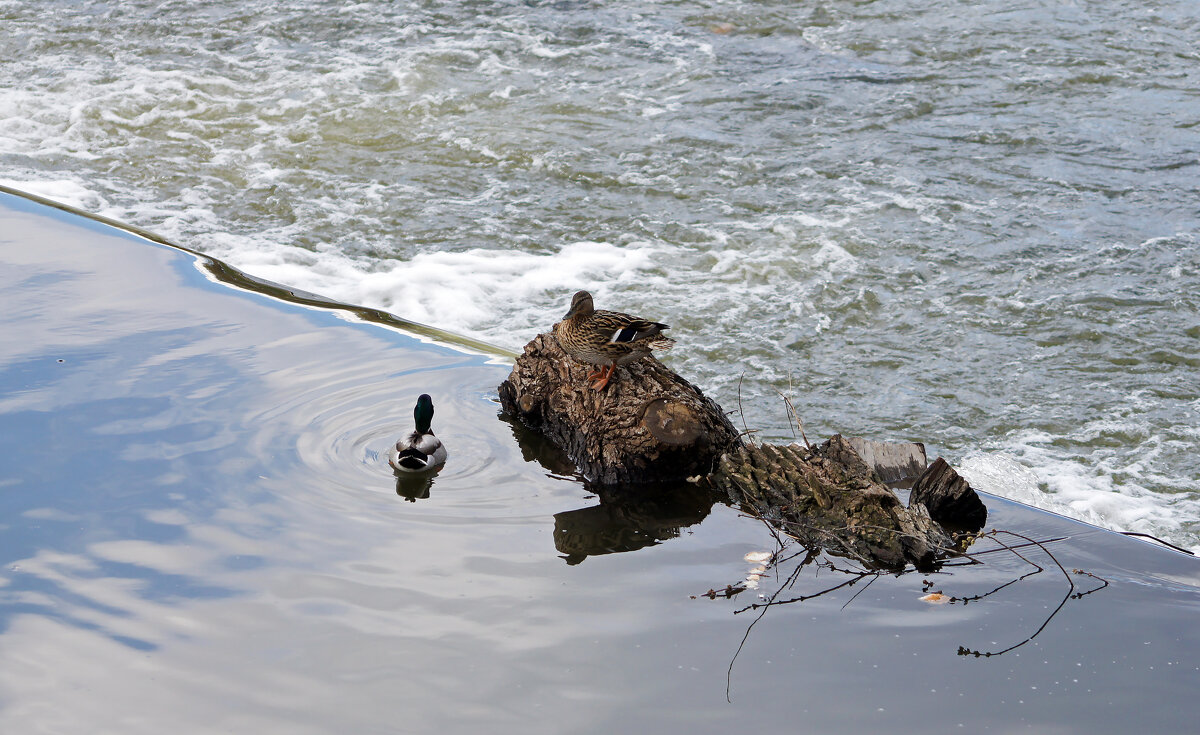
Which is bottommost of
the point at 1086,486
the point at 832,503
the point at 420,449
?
the point at 1086,486

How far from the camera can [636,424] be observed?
5.27 meters

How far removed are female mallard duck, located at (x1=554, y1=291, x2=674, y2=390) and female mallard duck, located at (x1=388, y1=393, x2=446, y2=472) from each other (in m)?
0.78

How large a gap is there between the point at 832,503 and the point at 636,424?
1007 mm

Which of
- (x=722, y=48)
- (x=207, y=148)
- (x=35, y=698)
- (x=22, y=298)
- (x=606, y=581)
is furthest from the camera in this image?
(x=722, y=48)

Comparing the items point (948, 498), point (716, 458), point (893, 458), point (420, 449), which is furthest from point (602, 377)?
point (948, 498)

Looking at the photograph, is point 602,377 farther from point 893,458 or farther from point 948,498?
point 948,498

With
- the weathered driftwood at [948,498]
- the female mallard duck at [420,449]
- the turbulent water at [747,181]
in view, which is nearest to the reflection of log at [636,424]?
the female mallard duck at [420,449]

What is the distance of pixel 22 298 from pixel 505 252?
12.9 feet

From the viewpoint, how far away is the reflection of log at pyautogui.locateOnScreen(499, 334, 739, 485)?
17.3 feet

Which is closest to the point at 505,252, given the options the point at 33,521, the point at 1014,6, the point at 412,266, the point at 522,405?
the point at 412,266

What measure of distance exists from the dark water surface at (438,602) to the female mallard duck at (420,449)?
11 cm

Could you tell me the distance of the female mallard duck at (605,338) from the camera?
17.3 ft

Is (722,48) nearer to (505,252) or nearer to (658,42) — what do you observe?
(658,42)

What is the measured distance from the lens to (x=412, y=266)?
9.20 metres
